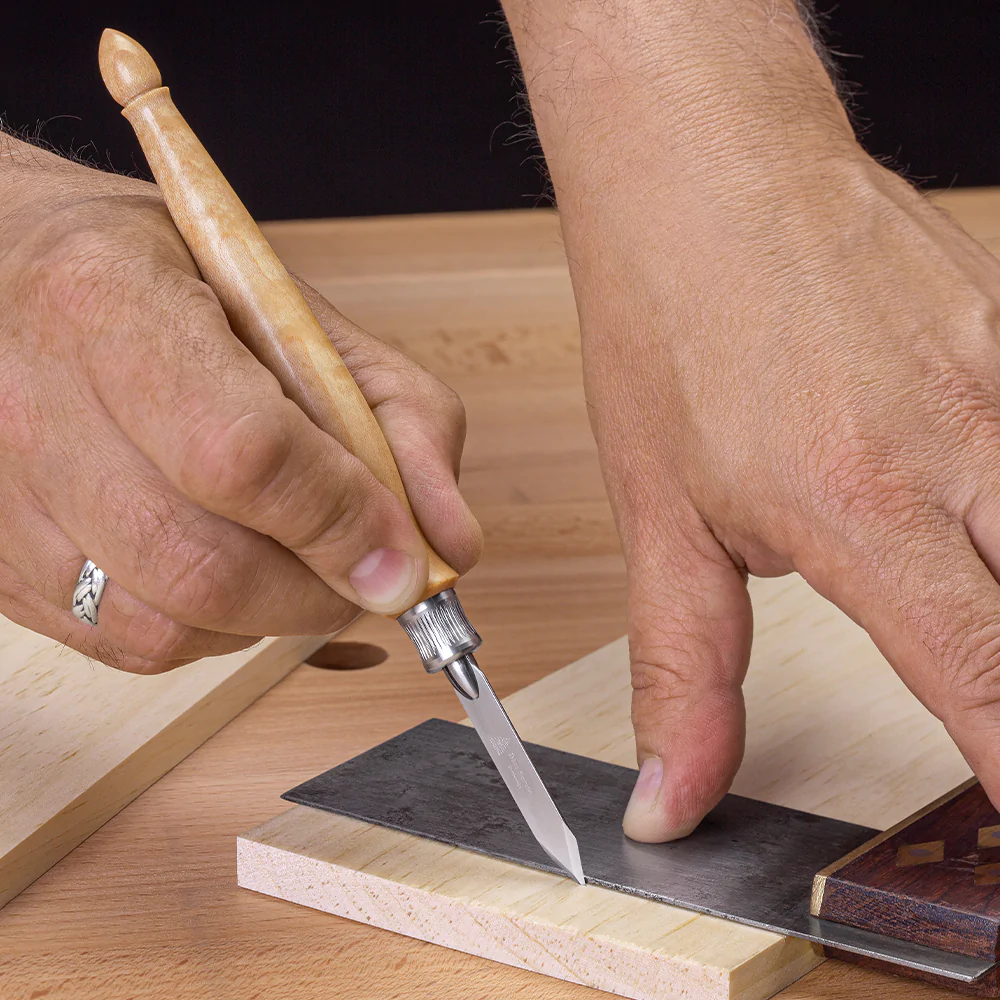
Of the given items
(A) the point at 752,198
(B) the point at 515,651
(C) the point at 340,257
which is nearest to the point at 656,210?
(A) the point at 752,198

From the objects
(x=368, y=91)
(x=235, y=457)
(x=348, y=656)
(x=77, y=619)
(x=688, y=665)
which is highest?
(x=235, y=457)

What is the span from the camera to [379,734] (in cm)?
82

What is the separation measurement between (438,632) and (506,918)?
0.13 m

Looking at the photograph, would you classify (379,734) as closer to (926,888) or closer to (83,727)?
(83,727)

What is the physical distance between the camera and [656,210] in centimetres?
79

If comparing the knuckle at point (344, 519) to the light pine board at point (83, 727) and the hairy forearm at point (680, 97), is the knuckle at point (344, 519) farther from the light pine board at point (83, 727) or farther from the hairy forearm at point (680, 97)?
the hairy forearm at point (680, 97)

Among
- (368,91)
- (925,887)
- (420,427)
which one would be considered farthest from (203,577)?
(368,91)

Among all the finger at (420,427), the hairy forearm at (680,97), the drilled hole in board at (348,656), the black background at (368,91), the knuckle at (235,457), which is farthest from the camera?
the black background at (368,91)

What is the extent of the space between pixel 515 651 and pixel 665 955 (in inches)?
14.6

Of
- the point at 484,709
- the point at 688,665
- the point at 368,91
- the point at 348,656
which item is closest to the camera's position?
the point at 484,709

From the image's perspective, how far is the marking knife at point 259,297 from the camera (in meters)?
0.58

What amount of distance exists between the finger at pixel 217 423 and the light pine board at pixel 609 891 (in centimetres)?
18

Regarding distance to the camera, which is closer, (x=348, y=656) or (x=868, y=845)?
(x=868, y=845)

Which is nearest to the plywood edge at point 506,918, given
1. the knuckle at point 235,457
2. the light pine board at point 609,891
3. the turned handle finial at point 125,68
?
the light pine board at point 609,891
